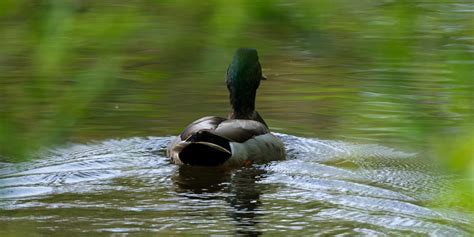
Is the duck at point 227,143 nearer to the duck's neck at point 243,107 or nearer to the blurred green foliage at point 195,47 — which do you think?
the duck's neck at point 243,107

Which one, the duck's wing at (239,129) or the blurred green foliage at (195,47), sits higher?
the blurred green foliage at (195,47)

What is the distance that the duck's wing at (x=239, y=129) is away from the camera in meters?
8.55

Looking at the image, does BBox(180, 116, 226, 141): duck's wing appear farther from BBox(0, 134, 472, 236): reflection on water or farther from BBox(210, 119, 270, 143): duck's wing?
BBox(0, 134, 472, 236): reflection on water

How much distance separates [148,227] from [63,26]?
13.2ft

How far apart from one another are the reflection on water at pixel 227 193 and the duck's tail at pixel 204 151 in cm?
8

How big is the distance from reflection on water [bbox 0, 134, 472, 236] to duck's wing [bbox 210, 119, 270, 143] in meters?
0.32

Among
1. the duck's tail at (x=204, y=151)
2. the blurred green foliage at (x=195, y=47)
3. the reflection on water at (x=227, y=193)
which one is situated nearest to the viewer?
the blurred green foliage at (x=195, y=47)

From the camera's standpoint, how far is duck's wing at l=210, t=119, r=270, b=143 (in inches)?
337

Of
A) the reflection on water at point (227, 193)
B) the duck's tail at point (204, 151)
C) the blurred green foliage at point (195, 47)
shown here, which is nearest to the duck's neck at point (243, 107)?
the reflection on water at point (227, 193)

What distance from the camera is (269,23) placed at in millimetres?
2211

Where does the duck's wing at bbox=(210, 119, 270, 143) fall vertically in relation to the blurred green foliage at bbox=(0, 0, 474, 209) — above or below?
→ below

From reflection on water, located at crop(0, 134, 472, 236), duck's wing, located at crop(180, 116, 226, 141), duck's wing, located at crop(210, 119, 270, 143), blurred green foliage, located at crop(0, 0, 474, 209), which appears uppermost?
blurred green foliage, located at crop(0, 0, 474, 209)

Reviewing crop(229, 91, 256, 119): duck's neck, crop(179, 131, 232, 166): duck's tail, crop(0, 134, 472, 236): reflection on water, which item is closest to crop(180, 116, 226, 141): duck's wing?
crop(179, 131, 232, 166): duck's tail

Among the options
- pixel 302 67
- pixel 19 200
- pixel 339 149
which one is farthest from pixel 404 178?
pixel 302 67
